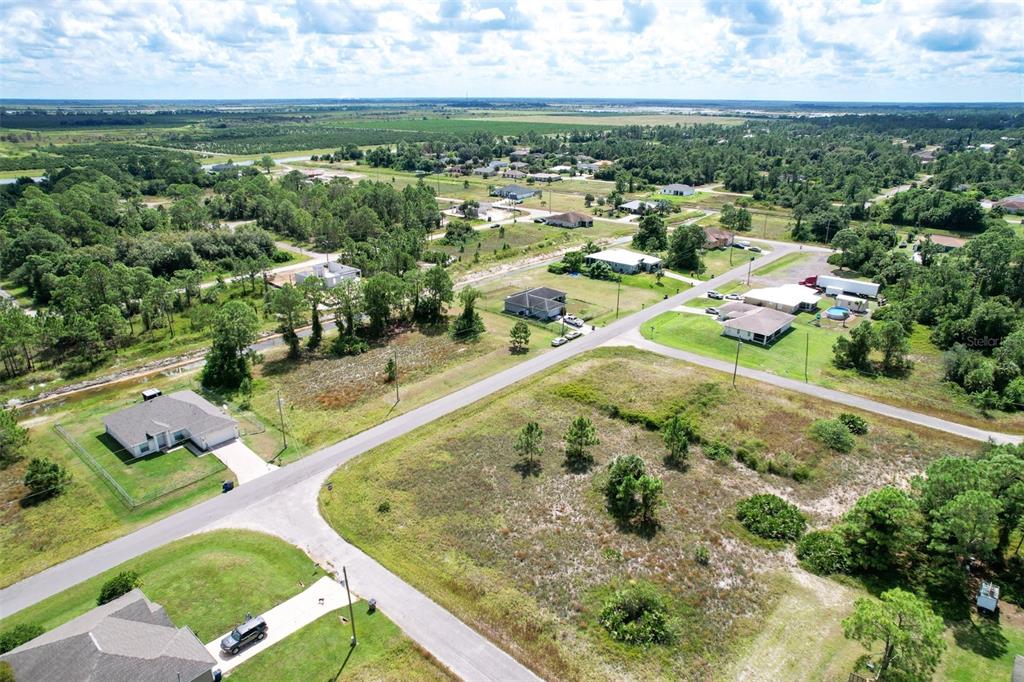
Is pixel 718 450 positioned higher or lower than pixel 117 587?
lower

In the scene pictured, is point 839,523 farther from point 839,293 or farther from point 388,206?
point 388,206

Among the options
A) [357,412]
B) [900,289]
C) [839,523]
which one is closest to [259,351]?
[357,412]

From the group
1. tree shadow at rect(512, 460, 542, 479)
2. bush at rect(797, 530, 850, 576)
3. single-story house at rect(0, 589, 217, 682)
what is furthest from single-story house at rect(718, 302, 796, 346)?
single-story house at rect(0, 589, 217, 682)

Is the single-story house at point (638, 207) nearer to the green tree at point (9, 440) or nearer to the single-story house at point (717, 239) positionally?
the single-story house at point (717, 239)

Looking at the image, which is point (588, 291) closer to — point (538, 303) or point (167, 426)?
point (538, 303)

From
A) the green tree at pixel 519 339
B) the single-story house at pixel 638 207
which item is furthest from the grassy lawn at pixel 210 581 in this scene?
the single-story house at pixel 638 207

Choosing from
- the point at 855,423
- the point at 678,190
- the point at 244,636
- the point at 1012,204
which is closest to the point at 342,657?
the point at 244,636
